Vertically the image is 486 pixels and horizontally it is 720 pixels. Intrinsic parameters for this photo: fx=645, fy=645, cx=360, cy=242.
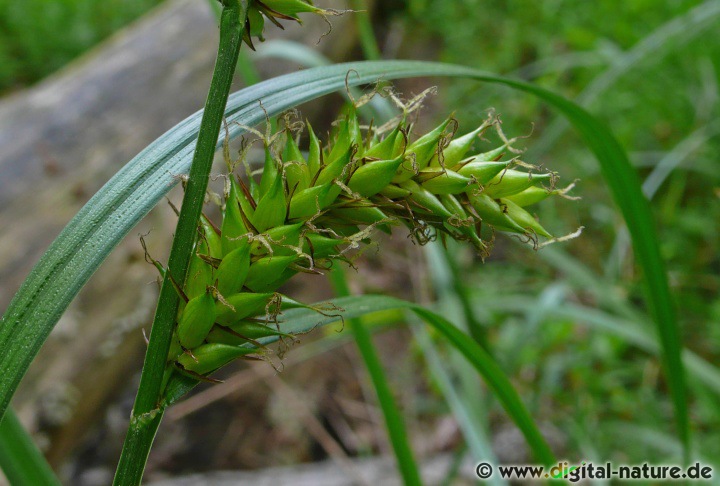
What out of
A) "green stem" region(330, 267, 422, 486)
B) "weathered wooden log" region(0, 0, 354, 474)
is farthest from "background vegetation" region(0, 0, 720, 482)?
"weathered wooden log" region(0, 0, 354, 474)

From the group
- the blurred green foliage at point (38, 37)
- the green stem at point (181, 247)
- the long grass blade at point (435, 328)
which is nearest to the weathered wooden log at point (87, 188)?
the blurred green foliage at point (38, 37)

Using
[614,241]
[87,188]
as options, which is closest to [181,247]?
[87,188]

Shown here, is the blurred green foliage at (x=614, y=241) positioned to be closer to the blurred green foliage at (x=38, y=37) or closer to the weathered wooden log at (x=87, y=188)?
the weathered wooden log at (x=87, y=188)

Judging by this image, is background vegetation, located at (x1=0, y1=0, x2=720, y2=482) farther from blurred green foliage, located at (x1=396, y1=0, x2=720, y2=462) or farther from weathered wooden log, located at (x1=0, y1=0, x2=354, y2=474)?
weathered wooden log, located at (x1=0, y1=0, x2=354, y2=474)

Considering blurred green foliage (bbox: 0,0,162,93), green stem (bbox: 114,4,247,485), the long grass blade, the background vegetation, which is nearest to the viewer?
green stem (bbox: 114,4,247,485)

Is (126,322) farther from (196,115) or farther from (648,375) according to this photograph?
(648,375)

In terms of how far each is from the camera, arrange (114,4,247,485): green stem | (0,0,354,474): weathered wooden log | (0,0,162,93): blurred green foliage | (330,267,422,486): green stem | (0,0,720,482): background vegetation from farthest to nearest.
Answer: (0,0,162,93): blurred green foliage
(0,0,354,474): weathered wooden log
(0,0,720,482): background vegetation
(330,267,422,486): green stem
(114,4,247,485): green stem

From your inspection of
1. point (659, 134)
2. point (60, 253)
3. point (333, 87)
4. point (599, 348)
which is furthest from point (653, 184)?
point (60, 253)

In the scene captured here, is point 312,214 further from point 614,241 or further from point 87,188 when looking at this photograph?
point 614,241
